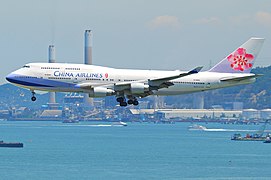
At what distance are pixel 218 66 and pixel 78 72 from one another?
77.9 ft

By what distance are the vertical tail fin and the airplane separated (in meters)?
1.82

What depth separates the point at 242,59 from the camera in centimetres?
12781

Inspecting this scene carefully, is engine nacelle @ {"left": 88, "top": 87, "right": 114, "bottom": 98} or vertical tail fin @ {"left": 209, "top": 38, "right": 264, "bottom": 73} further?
vertical tail fin @ {"left": 209, "top": 38, "right": 264, "bottom": 73}

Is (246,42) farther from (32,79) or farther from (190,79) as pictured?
(32,79)

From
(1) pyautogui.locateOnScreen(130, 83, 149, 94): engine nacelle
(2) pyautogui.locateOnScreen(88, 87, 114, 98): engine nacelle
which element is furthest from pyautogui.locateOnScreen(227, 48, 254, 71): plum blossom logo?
(2) pyautogui.locateOnScreen(88, 87, 114, 98): engine nacelle

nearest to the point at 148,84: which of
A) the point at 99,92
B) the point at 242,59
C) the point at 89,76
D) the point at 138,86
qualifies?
the point at 138,86

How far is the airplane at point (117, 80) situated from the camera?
373 feet

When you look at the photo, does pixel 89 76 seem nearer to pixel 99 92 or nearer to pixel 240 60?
pixel 99 92

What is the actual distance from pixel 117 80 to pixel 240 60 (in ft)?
70.8

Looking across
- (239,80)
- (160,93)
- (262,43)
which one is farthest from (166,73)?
(262,43)

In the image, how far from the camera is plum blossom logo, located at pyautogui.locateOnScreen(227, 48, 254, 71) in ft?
417

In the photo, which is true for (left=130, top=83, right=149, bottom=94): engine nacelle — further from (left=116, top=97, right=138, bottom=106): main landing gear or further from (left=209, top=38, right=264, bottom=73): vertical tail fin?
(left=209, top=38, right=264, bottom=73): vertical tail fin

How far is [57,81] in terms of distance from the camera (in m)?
113

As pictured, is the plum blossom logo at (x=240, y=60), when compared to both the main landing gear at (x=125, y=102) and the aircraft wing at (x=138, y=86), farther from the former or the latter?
the main landing gear at (x=125, y=102)
